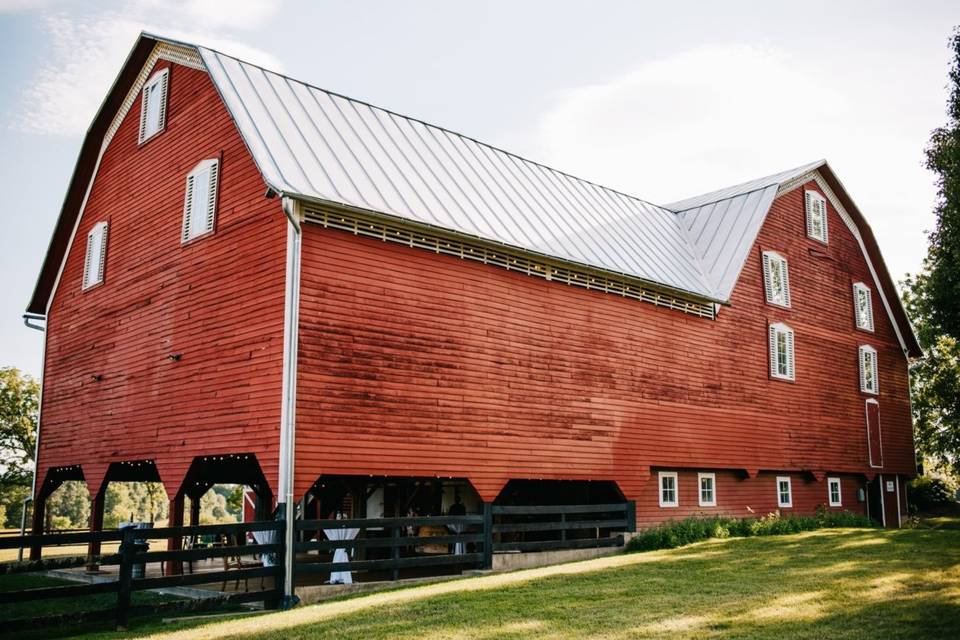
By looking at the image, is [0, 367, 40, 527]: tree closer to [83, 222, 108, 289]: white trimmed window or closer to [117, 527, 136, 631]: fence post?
[83, 222, 108, 289]: white trimmed window

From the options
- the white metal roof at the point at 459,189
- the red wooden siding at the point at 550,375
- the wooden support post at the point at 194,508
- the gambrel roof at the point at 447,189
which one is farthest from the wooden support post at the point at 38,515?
the white metal roof at the point at 459,189

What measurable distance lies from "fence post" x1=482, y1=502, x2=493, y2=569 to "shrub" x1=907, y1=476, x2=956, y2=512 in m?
22.1

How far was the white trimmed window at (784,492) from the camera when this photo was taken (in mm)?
23531

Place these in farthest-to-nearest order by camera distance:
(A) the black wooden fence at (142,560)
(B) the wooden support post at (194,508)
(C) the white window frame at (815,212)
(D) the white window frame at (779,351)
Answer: (C) the white window frame at (815,212)
(D) the white window frame at (779,351)
(B) the wooden support post at (194,508)
(A) the black wooden fence at (142,560)

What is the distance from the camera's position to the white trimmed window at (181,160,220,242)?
16.0 m

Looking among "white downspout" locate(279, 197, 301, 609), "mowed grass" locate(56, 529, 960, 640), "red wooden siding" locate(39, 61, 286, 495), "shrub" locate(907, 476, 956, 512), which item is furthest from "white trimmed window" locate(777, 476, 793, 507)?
"red wooden siding" locate(39, 61, 286, 495)

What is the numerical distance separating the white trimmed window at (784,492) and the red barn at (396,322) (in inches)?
3.4

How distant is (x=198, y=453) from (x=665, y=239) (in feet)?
44.5

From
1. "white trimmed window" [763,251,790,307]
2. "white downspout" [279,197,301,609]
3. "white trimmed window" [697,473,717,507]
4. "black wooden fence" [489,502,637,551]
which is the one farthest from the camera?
"white trimmed window" [763,251,790,307]

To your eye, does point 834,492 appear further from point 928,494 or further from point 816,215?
point 928,494

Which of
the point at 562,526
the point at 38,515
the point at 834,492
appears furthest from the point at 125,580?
the point at 834,492

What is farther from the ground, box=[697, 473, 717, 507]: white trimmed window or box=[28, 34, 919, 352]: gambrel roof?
box=[28, 34, 919, 352]: gambrel roof

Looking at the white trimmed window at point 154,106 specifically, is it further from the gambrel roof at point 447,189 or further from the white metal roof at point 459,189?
the white metal roof at point 459,189

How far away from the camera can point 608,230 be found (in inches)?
827
